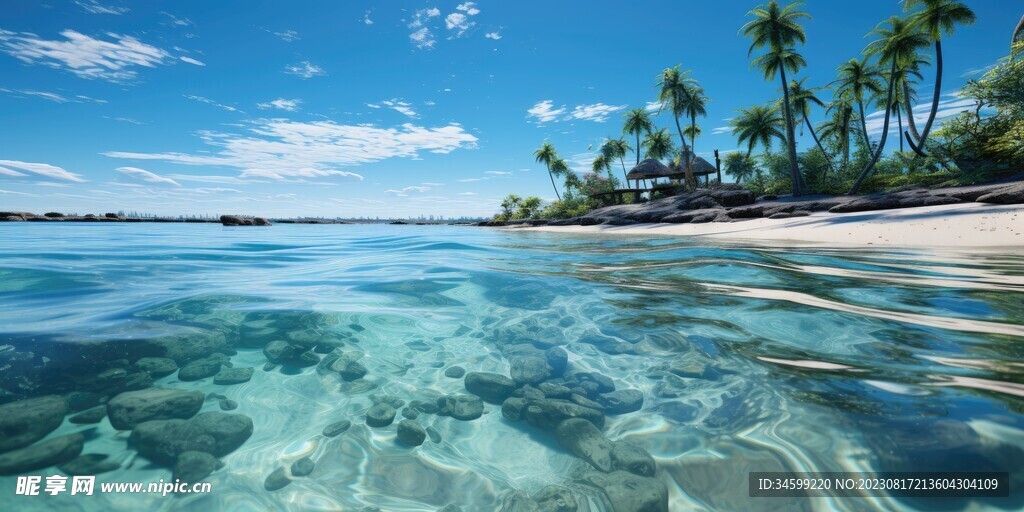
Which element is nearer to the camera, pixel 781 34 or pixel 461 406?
pixel 461 406

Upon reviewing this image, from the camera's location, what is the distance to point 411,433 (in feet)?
5.47

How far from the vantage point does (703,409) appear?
1.71 meters

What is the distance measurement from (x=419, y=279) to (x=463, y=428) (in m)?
3.08

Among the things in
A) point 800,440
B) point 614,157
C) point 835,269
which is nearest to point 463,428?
point 800,440

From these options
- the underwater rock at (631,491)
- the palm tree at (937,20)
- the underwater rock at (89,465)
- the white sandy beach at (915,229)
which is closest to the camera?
the underwater rock at (631,491)

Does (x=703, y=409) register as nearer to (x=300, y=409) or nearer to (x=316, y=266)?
(x=300, y=409)

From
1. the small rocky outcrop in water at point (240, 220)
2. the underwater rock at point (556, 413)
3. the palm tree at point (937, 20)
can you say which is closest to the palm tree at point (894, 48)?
the palm tree at point (937, 20)

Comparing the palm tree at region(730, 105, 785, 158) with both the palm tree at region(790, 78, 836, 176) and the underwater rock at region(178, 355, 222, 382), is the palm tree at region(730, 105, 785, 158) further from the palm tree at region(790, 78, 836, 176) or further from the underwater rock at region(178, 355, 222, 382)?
the underwater rock at region(178, 355, 222, 382)

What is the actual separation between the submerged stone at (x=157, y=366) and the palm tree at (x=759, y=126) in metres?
42.6

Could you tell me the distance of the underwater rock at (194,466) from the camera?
4.56 feet

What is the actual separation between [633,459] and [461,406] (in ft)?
2.84

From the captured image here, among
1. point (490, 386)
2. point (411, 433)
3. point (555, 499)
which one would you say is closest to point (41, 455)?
point (411, 433)

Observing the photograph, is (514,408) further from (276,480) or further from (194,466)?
(194,466)

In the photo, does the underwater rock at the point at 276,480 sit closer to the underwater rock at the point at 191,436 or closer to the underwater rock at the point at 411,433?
the underwater rock at the point at 191,436
